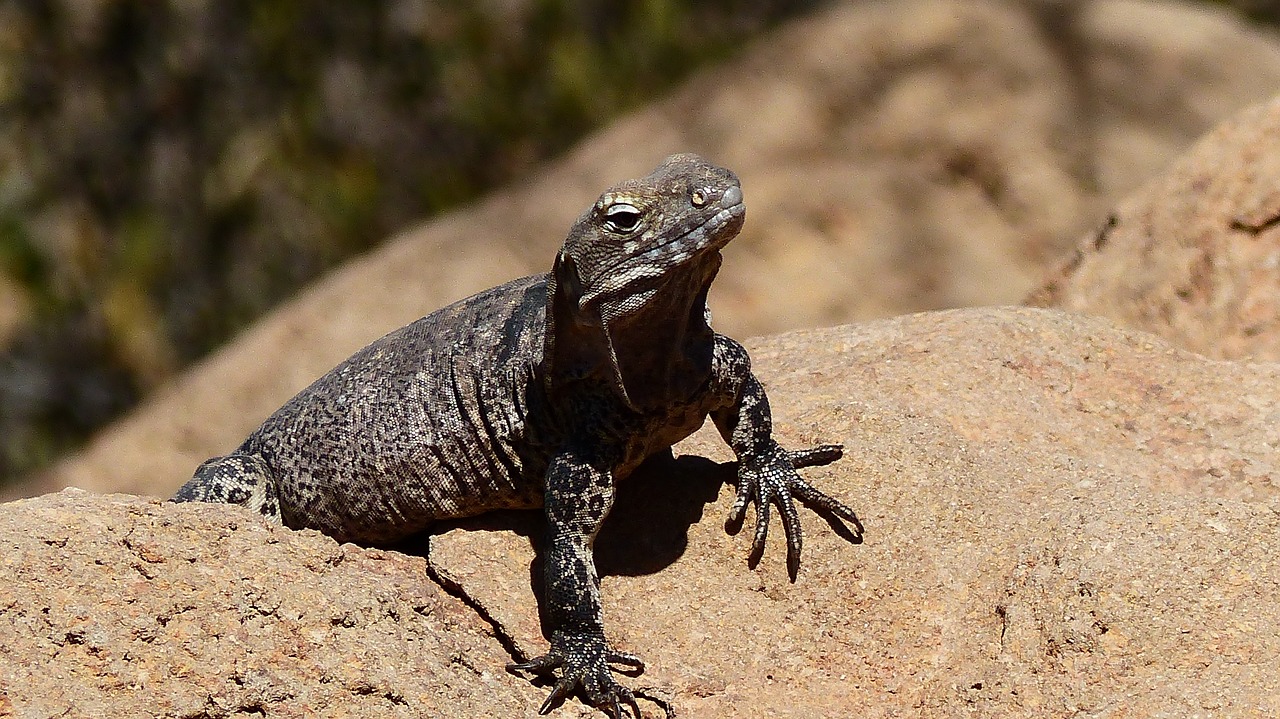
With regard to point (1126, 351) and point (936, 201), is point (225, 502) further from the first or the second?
point (936, 201)

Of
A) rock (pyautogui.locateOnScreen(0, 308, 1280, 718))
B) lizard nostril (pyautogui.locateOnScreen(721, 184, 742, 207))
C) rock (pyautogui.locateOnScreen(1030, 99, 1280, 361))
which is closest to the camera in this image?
rock (pyautogui.locateOnScreen(0, 308, 1280, 718))

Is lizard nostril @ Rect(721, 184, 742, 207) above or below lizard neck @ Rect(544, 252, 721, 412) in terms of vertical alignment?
above

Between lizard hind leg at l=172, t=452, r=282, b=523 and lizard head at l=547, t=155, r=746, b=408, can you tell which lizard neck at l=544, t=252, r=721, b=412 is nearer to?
lizard head at l=547, t=155, r=746, b=408

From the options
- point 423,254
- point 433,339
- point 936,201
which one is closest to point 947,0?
point 936,201

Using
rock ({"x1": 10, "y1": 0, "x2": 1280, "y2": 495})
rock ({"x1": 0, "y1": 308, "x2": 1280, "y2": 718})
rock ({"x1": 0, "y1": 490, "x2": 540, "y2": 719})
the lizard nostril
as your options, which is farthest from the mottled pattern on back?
rock ({"x1": 10, "y1": 0, "x2": 1280, "y2": 495})

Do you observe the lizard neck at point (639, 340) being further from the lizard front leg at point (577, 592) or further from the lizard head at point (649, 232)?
the lizard front leg at point (577, 592)

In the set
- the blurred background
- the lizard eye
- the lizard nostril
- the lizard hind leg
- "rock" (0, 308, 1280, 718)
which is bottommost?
"rock" (0, 308, 1280, 718)
